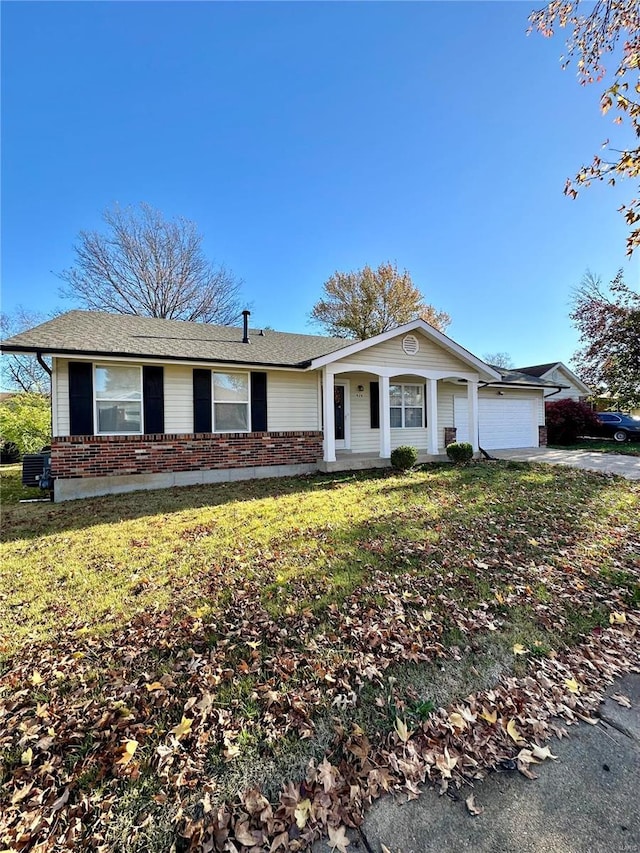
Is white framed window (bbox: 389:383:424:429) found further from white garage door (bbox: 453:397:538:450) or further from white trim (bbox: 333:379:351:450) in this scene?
white garage door (bbox: 453:397:538:450)

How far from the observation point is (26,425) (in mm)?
14938

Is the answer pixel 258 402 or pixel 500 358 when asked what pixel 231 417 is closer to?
pixel 258 402

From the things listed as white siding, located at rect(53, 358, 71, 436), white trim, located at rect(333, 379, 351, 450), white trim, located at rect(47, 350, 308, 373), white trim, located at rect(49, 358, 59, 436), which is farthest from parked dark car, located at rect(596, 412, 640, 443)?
white trim, located at rect(49, 358, 59, 436)

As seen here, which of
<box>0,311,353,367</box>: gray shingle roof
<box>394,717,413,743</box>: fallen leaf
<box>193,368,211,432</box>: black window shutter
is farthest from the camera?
<box>193,368,211,432</box>: black window shutter

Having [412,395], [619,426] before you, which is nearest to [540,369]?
[619,426]

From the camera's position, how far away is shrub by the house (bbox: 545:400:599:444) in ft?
64.6

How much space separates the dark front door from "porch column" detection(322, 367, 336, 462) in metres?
1.44

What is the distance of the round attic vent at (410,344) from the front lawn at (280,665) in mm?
7155

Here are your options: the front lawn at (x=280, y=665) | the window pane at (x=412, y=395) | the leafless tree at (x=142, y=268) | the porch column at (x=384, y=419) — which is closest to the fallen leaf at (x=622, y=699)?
the front lawn at (x=280, y=665)

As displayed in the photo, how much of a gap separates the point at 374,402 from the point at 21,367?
24080mm

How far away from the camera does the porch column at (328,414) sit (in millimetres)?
10672

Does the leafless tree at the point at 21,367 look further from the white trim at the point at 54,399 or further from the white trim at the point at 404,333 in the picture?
the white trim at the point at 404,333

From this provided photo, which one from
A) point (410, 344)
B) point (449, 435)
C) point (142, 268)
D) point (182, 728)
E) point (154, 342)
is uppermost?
point (142, 268)

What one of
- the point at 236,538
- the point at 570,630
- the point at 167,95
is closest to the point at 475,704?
the point at 570,630
